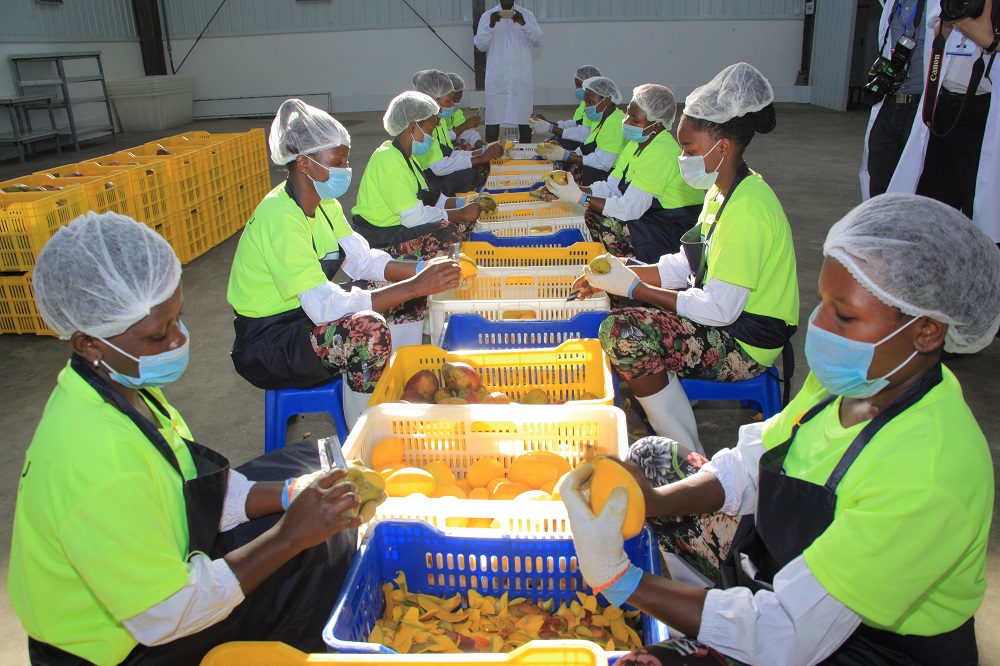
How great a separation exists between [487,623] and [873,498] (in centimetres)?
100

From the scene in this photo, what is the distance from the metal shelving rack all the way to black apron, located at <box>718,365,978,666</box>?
13.0 m

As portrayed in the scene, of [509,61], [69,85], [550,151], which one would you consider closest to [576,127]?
[550,151]

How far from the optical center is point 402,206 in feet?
14.3

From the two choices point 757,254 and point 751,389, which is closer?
point 757,254

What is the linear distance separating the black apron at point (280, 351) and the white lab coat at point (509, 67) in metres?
6.86

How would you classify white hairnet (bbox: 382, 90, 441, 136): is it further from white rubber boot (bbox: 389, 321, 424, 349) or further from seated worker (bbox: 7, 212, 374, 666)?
seated worker (bbox: 7, 212, 374, 666)

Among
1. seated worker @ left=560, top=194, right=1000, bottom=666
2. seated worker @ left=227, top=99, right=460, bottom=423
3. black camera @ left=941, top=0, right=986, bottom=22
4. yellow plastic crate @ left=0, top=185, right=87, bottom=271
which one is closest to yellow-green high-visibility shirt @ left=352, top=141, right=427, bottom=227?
seated worker @ left=227, top=99, right=460, bottom=423

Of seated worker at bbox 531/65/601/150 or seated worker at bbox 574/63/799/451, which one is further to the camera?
seated worker at bbox 531/65/601/150

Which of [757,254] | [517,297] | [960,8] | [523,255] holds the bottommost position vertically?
[517,297]

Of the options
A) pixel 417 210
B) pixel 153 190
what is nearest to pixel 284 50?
pixel 153 190

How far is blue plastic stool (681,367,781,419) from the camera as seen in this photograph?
2.86 m

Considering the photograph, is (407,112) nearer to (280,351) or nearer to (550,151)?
(550,151)

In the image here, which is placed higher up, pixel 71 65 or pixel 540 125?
pixel 71 65

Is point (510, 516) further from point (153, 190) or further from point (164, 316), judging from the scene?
point (153, 190)
